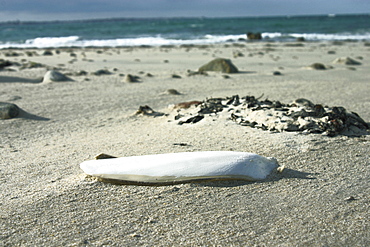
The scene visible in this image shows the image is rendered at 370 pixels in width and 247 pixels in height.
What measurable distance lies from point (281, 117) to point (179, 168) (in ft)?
5.26

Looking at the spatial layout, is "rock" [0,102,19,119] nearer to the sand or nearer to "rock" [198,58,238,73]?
the sand

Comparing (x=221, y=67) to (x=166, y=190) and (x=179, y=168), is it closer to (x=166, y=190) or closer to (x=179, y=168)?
(x=179, y=168)

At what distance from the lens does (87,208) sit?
221 cm

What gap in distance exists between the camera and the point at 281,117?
12.1 ft

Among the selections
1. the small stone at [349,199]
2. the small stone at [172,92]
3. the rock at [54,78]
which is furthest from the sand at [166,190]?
the rock at [54,78]

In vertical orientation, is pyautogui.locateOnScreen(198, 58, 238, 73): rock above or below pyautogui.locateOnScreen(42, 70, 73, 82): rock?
above

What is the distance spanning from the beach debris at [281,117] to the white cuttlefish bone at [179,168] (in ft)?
3.36

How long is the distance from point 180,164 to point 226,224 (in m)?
0.59

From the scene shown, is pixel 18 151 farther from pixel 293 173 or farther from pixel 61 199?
pixel 293 173

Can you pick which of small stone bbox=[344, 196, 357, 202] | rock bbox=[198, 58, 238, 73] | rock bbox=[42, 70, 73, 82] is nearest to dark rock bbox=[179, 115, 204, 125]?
small stone bbox=[344, 196, 357, 202]

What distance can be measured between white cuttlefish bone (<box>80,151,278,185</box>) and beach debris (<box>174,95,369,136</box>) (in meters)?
1.02

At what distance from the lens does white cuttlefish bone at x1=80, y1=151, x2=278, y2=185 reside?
2.44 meters

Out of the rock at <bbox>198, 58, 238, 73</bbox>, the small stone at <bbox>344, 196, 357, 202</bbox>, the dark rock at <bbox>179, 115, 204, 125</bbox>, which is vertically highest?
the rock at <bbox>198, 58, 238, 73</bbox>

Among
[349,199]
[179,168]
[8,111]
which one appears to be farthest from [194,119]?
[8,111]
